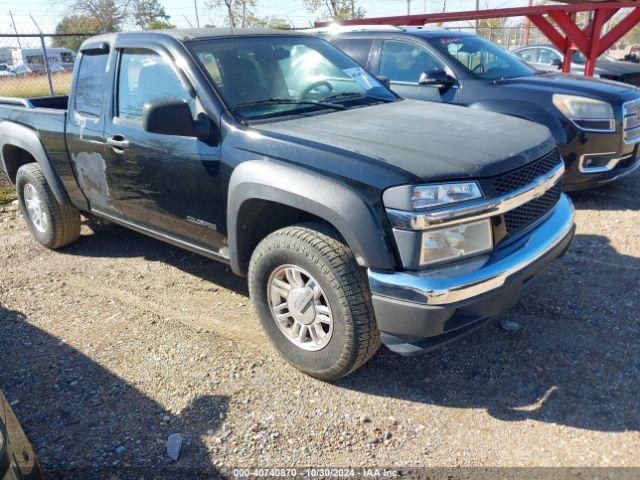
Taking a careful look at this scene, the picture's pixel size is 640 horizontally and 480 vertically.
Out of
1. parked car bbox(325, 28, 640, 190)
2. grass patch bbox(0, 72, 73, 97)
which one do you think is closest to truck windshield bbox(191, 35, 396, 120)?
parked car bbox(325, 28, 640, 190)

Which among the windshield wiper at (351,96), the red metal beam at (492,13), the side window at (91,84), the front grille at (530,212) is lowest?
the front grille at (530,212)

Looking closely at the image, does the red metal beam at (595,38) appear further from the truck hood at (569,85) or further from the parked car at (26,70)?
the parked car at (26,70)

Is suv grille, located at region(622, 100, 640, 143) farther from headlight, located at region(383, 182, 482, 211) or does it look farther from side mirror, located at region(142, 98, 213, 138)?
side mirror, located at region(142, 98, 213, 138)

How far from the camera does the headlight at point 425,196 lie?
239 centimetres

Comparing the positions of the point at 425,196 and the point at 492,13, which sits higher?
the point at 492,13

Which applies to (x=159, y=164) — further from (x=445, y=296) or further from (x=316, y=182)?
(x=445, y=296)

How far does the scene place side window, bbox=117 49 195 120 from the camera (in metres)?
3.43

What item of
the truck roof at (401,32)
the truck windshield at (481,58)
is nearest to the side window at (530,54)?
the truck windshield at (481,58)

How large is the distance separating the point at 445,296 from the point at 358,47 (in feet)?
15.9

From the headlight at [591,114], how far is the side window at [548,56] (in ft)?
23.8

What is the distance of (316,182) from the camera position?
263 centimetres

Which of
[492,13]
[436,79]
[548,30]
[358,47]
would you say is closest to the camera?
[436,79]

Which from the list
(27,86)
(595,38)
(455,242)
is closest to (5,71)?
(27,86)

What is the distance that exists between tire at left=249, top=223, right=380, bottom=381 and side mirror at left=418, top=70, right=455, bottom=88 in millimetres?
3499
